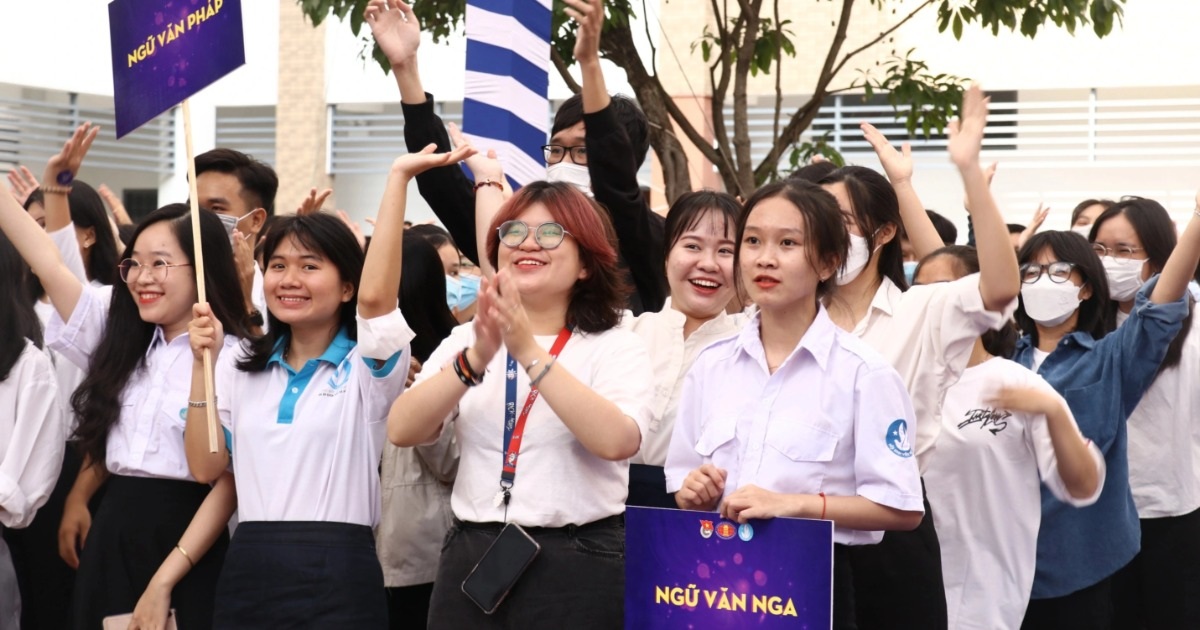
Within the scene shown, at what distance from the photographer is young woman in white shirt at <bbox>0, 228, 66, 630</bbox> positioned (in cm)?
424

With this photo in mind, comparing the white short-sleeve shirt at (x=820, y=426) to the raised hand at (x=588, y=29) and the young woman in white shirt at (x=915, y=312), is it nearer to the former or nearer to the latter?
the young woman in white shirt at (x=915, y=312)

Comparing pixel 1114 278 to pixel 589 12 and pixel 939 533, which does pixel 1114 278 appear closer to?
pixel 939 533

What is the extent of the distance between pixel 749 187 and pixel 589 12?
3277mm

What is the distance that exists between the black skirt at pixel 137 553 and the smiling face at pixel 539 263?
1.29m

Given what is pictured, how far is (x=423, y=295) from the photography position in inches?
173

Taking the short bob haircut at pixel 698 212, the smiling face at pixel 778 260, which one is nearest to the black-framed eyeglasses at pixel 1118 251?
the short bob haircut at pixel 698 212

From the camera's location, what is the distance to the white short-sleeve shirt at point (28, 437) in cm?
423

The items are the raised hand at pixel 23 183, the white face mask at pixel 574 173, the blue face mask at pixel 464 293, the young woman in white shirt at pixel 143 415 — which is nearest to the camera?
the young woman in white shirt at pixel 143 415

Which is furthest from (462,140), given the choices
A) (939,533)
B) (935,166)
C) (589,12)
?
(935,166)

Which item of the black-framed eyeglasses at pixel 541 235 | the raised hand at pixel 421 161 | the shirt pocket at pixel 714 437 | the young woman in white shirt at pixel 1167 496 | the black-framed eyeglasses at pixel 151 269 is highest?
the raised hand at pixel 421 161

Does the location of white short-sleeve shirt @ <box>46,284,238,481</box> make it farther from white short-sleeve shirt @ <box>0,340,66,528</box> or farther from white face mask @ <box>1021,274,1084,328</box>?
white face mask @ <box>1021,274,1084,328</box>

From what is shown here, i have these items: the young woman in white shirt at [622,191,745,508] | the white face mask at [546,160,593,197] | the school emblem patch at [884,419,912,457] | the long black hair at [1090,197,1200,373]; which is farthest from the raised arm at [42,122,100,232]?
the long black hair at [1090,197,1200,373]

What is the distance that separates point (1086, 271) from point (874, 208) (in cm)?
150

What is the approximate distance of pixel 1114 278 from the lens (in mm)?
5301
